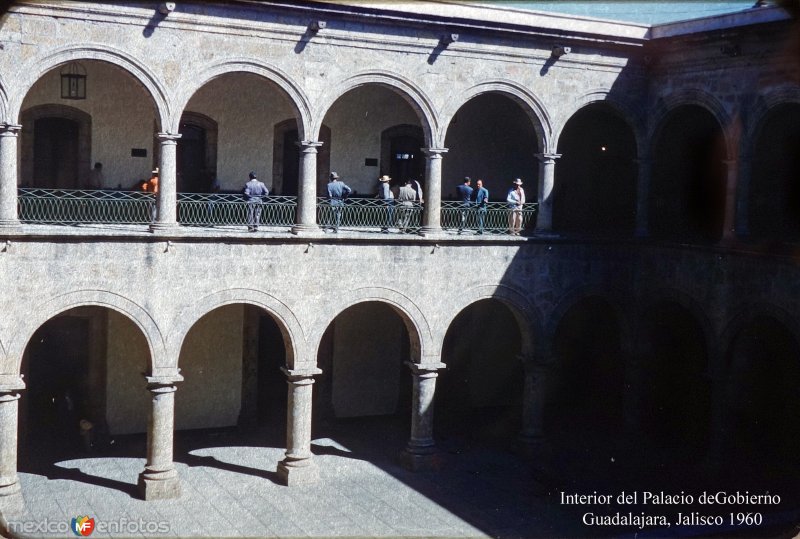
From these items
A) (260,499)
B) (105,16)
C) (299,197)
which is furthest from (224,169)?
(260,499)

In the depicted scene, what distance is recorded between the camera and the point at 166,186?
16.2m

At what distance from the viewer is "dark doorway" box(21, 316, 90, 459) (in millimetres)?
19141

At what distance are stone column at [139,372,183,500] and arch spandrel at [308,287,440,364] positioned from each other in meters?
2.62

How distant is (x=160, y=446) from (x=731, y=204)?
11.0 m

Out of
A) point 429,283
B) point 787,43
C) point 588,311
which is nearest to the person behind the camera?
point 787,43

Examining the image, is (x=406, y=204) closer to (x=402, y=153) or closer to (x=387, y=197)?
(x=387, y=197)

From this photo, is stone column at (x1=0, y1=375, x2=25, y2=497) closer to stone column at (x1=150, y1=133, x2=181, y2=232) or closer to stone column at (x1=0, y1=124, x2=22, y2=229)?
stone column at (x1=0, y1=124, x2=22, y2=229)

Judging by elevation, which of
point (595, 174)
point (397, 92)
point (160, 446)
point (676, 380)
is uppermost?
point (397, 92)

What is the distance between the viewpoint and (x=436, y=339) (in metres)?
18.4

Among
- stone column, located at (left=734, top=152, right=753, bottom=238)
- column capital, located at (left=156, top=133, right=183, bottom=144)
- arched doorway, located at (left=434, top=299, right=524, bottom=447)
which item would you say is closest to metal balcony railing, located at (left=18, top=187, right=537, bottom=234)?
column capital, located at (left=156, top=133, right=183, bottom=144)

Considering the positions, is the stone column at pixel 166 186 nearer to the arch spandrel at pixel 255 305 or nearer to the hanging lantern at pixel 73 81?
the arch spandrel at pixel 255 305

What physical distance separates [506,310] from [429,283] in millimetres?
5255

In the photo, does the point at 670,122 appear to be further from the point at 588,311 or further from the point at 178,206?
the point at 178,206

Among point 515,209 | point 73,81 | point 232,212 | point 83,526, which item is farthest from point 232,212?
point 83,526
